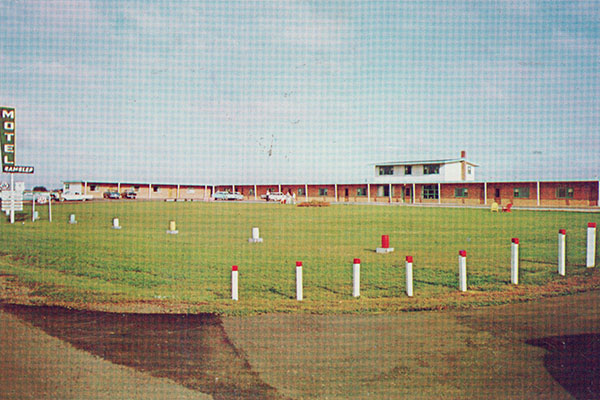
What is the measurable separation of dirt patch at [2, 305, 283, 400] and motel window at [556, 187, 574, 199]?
49.2 meters

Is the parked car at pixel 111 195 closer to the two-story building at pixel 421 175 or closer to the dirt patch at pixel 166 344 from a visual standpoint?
the two-story building at pixel 421 175

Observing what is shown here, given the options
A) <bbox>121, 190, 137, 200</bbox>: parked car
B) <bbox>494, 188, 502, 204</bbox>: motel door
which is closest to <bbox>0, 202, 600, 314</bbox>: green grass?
<bbox>494, 188, 502, 204</bbox>: motel door

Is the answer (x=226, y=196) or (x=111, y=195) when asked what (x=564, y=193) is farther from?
(x=111, y=195)

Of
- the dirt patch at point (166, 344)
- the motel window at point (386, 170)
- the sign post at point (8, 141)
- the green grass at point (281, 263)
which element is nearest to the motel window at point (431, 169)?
the motel window at point (386, 170)

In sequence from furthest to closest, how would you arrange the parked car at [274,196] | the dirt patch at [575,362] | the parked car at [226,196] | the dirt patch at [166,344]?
the parked car at [226,196]
the parked car at [274,196]
the dirt patch at [166,344]
the dirt patch at [575,362]

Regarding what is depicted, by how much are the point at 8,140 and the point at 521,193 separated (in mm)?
49517

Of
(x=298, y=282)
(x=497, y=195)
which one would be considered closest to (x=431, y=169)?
(x=497, y=195)

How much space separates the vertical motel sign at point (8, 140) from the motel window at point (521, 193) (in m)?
48.4

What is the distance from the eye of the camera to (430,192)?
59.5 metres

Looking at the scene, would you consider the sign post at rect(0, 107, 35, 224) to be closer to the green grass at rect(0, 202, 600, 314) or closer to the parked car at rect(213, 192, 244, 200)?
the green grass at rect(0, 202, 600, 314)

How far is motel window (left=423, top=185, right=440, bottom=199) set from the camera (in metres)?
58.8

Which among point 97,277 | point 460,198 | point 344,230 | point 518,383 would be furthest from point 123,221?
point 460,198

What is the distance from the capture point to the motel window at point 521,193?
51.0 metres

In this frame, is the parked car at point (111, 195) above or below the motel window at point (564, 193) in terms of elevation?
below
